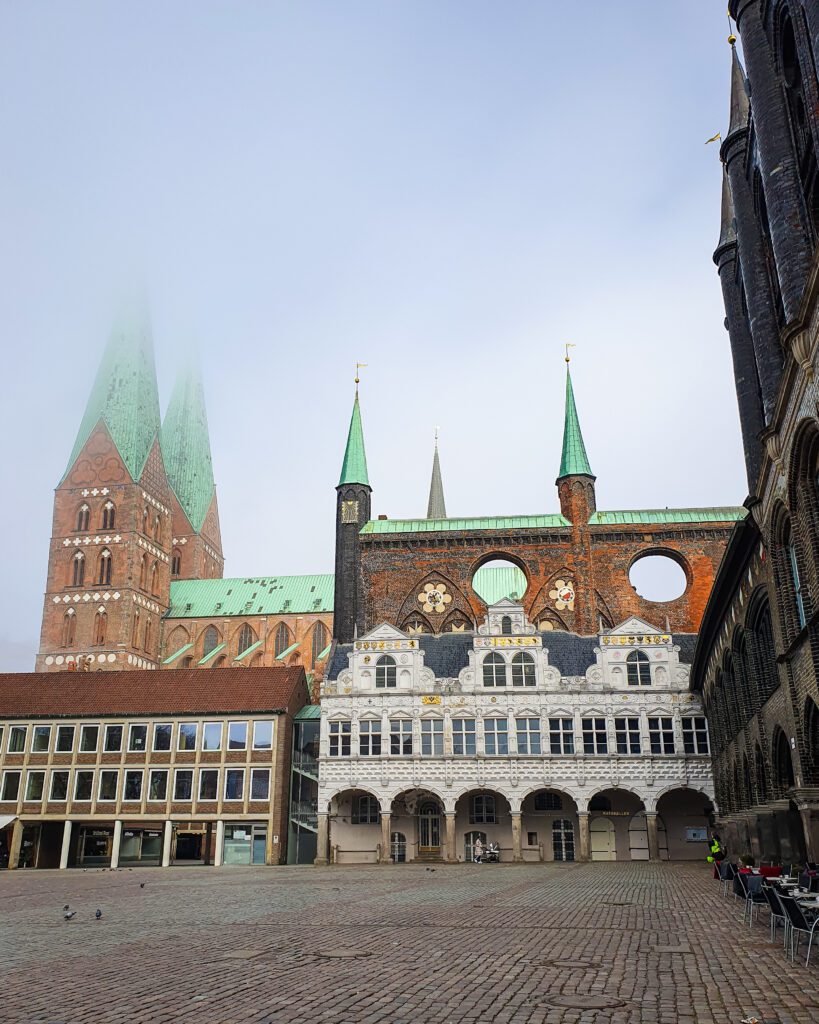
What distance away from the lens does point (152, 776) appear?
168 ft

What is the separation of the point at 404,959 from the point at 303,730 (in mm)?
41538

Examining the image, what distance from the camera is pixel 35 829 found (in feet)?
171

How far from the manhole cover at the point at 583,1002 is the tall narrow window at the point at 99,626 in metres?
87.2

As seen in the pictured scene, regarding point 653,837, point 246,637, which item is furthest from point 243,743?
point 246,637

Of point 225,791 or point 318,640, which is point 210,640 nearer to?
point 318,640

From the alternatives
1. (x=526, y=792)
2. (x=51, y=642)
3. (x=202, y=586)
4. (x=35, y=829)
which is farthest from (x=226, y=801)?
(x=202, y=586)

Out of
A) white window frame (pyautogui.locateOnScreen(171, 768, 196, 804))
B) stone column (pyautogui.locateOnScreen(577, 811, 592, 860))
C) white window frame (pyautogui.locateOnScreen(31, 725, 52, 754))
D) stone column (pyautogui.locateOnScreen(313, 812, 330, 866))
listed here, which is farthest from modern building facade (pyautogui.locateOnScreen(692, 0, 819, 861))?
white window frame (pyautogui.locateOnScreen(31, 725, 52, 754))

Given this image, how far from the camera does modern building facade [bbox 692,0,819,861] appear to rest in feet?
65.6

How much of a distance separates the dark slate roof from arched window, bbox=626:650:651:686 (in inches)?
70.2

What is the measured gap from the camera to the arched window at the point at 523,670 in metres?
49.5

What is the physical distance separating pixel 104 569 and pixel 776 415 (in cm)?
8175

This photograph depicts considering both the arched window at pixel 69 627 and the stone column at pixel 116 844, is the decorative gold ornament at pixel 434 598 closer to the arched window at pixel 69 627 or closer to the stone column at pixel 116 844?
the stone column at pixel 116 844

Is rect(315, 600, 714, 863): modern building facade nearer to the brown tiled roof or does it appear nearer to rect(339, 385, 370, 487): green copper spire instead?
the brown tiled roof

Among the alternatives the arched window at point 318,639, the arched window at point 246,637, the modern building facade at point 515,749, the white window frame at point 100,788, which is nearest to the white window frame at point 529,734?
the modern building facade at point 515,749
